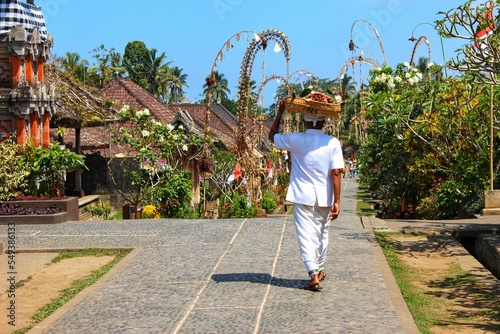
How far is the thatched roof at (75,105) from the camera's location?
2305 centimetres

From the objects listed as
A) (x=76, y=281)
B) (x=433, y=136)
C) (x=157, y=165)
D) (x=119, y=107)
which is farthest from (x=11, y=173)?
(x=119, y=107)

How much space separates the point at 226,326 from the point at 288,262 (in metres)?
3.20

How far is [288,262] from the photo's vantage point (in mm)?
10125

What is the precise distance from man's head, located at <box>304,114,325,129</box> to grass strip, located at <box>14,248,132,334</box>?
3.34 metres

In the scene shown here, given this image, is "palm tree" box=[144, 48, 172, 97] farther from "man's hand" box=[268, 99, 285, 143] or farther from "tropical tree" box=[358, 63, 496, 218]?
"man's hand" box=[268, 99, 285, 143]

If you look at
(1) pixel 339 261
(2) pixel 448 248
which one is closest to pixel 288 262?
(1) pixel 339 261

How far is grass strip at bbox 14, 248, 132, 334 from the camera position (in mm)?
8195

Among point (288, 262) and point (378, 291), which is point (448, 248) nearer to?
point (288, 262)

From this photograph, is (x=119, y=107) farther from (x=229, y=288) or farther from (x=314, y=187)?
(x=314, y=187)

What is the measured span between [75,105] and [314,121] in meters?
16.5

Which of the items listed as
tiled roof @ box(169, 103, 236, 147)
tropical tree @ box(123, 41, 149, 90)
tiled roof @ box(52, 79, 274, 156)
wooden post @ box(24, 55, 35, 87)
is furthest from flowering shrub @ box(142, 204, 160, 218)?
tropical tree @ box(123, 41, 149, 90)

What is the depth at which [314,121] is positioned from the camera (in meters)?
8.59

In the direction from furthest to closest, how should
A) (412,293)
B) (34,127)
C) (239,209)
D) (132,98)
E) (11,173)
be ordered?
1. (132,98)
2. (239,209)
3. (34,127)
4. (11,173)
5. (412,293)

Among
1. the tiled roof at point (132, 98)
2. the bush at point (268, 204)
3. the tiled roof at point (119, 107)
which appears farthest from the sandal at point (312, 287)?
the tiled roof at point (132, 98)
